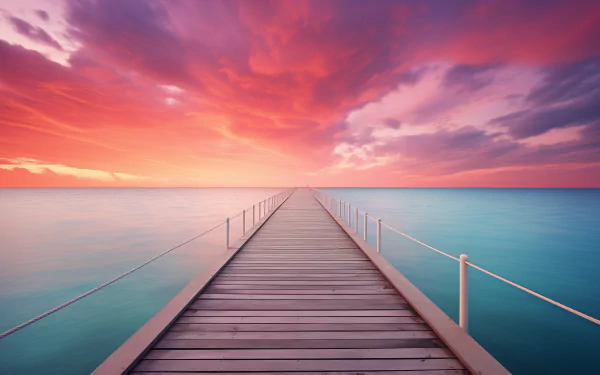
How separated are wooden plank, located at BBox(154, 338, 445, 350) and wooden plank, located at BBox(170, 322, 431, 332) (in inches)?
9.0

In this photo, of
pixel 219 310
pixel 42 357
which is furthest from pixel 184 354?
pixel 42 357

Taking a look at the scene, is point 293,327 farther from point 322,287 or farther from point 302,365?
point 322,287

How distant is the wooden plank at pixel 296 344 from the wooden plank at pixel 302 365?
8.6 inches

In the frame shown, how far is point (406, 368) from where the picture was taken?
113 inches

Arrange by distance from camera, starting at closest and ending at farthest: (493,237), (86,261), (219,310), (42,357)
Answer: (219,310)
(42,357)
(86,261)
(493,237)

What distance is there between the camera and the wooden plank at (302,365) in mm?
2861

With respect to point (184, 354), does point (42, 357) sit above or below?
below

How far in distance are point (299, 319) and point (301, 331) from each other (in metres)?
0.28

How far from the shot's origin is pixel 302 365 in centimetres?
292

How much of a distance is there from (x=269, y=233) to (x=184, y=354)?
6886 millimetres

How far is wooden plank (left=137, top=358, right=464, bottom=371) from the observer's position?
2861 millimetres

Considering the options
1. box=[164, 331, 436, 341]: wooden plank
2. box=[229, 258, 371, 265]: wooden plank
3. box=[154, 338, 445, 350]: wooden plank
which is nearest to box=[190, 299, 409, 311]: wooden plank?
box=[164, 331, 436, 341]: wooden plank

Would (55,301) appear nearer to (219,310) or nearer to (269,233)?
(269,233)

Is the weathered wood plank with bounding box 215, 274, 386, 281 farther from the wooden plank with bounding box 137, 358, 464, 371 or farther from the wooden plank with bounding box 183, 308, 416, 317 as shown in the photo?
the wooden plank with bounding box 137, 358, 464, 371
